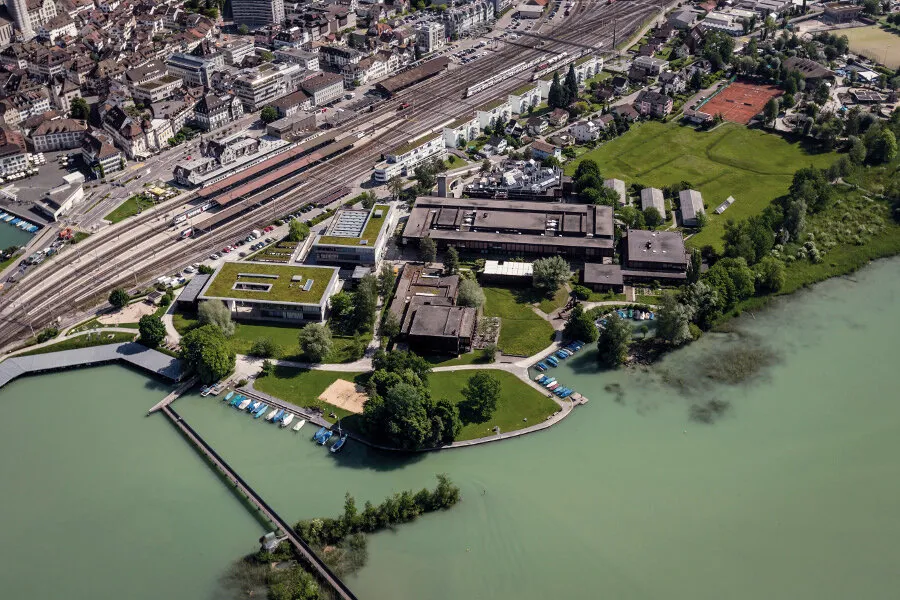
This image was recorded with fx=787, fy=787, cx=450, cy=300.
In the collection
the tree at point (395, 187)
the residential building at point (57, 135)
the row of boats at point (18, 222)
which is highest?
the residential building at point (57, 135)

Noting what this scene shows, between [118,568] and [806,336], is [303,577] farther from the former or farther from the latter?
[806,336]

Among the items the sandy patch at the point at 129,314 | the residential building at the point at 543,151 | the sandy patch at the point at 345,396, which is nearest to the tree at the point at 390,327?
the sandy patch at the point at 345,396

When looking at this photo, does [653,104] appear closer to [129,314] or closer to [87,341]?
[129,314]

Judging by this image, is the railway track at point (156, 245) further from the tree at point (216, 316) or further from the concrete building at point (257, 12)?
the concrete building at point (257, 12)

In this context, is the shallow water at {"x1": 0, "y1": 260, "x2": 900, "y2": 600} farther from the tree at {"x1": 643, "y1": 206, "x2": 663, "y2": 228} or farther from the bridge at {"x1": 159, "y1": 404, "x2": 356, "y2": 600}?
the tree at {"x1": 643, "y1": 206, "x2": 663, "y2": 228}

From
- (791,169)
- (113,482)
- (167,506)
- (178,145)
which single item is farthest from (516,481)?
(178,145)

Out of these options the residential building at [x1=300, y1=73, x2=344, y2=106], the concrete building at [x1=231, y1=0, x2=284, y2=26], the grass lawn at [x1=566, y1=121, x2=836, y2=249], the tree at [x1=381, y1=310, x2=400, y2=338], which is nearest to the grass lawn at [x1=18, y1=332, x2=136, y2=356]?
the tree at [x1=381, y1=310, x2=400, y2=338]
